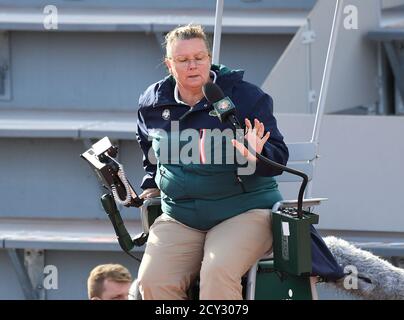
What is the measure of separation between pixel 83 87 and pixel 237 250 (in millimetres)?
2329

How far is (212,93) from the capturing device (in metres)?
3.50

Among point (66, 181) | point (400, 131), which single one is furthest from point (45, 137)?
point (400, 131)

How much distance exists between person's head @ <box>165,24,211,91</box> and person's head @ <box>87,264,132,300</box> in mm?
632

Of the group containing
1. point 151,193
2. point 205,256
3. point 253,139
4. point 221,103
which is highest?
point 221,103

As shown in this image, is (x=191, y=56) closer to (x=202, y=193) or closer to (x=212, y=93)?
(x=212, y=93)

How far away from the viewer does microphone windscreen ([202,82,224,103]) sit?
3504 millimetres

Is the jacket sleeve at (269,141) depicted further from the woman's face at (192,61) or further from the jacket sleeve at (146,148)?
the jacket sleeve at (146,148)

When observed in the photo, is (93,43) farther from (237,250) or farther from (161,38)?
(237,250)

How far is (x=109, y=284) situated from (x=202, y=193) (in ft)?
1.34

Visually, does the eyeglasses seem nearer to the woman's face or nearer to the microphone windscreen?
the woman's face

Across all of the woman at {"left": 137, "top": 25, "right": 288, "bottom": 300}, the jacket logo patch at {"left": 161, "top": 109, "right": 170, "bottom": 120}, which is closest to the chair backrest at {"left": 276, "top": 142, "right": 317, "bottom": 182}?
the woman at {"left": 137, "top": 25, "right": 288, "bottom": 300}

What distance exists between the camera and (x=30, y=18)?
576cm

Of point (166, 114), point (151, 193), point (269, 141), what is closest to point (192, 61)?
point (166, 114)
